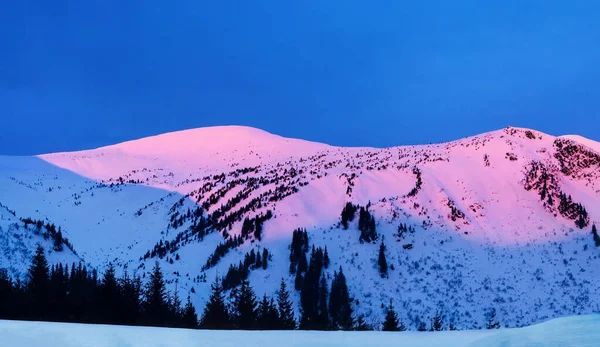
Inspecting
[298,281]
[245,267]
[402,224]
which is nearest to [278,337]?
[298,281]

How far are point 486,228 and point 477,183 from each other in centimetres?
1088

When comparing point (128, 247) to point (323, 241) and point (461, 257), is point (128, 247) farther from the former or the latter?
point (461, 257)

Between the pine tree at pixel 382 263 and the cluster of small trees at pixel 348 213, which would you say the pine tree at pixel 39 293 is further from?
the cluster of small trees at pixel 348 213

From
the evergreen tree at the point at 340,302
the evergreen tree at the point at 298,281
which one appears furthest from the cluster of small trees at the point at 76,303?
the evergreen tree at the point at 298,281

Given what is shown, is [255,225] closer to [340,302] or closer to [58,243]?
[340,302]

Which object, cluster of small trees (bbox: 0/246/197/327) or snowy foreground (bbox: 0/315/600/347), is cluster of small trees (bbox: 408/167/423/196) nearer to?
cluster of small trees (bbox: 0/246/197/327)

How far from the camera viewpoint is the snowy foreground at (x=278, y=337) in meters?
6.58

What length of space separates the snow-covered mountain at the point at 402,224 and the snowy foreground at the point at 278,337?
3352 cm

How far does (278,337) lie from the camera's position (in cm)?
857

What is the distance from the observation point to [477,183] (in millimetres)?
70812

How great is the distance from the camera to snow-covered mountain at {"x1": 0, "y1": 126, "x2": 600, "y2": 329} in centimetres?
4781

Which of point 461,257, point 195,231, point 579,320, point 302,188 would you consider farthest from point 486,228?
point 579,320

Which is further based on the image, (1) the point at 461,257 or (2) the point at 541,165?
(2) the point at 541,165

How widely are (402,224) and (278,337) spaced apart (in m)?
51.8
